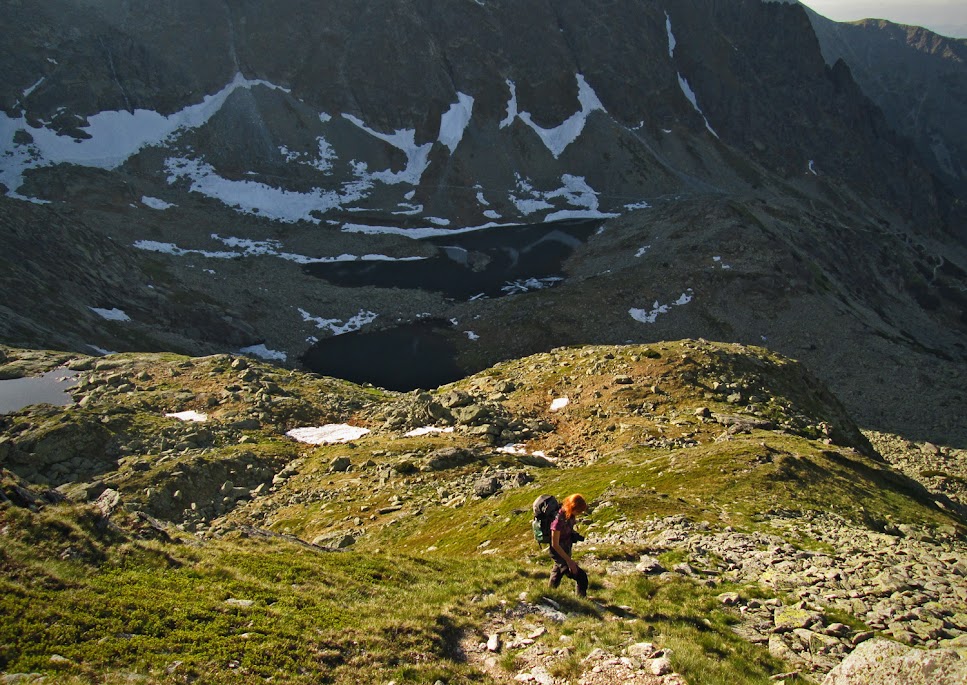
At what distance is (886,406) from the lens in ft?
232

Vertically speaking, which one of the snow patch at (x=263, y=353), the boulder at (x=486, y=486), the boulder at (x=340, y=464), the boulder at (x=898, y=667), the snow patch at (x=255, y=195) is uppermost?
the snow patch at (x=255, y=195)

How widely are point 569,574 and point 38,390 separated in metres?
42.1

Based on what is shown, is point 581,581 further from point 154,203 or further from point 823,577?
point 154,203

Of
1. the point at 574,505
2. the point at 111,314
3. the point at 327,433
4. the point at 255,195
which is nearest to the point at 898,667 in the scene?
the point at 574,505

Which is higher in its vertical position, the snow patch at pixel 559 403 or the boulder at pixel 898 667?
the boulder at pixel 898 667

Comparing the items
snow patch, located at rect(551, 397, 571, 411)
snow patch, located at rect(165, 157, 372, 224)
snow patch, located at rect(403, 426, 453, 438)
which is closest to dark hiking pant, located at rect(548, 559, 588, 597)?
Result: snow patch, located at rect(403, 426, 453, 438)

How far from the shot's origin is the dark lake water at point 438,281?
262ft

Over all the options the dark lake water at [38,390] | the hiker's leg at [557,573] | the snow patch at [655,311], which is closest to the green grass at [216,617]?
the hiker's leg at [557,573]

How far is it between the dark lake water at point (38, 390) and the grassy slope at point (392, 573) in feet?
53.4

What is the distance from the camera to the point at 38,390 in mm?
41875

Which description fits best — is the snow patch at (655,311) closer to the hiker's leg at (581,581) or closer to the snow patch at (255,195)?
the hiker's leg at (581,581)

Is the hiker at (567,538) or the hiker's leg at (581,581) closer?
the hiker at (567,538)

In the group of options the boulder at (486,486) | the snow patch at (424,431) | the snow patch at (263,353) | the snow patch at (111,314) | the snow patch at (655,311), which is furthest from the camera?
the snow patch at (655,311)

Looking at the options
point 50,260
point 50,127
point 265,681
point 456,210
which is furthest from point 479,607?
point 50,127
